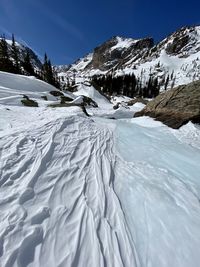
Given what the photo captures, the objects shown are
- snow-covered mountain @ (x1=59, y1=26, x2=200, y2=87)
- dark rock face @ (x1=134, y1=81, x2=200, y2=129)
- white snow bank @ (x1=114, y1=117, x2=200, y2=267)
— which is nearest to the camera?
white snow bank @ (x1=114, y1=117, x2=200, y2=267)

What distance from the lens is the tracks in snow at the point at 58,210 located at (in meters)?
2.06

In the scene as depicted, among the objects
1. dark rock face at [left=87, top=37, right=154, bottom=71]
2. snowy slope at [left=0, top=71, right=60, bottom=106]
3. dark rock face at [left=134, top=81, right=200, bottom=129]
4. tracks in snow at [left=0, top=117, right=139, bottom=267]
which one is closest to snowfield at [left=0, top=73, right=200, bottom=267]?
tracks in snow at [left=0, top=117, right=139, bottom=267]

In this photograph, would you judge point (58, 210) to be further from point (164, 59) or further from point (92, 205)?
point (164, 59)

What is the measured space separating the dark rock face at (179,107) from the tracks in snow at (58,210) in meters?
6.88

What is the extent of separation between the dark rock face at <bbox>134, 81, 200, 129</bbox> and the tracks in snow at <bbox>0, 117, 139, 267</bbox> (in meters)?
6.88

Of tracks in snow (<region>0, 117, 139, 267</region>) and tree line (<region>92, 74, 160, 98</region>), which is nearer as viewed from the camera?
tracks in snow (<region>0, 117, 139, 267</region>)

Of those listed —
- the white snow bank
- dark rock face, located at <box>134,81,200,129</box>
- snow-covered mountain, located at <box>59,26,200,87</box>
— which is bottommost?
the white snow bank

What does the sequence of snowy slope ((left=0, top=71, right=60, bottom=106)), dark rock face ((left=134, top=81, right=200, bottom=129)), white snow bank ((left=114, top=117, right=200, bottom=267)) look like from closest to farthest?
white snow bank ((left=114, top=117, right=200, bottom=267)) → dark rock face ((left=134, top=81, right=200, bottom=129)) → snowy slope ((left=0, top=71, right=60, bottom=106))

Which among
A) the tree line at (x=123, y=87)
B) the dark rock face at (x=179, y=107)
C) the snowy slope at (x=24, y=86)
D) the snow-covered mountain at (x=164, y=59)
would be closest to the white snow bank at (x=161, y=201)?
the dark rock face at (x=179, y=107)

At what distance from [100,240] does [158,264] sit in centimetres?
80

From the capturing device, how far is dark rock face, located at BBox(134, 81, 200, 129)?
9531 millimetres

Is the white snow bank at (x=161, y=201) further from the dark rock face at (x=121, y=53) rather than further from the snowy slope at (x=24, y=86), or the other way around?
the dark rock face at (x=121, y=53)

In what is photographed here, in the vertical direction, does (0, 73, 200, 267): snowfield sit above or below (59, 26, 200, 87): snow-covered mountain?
below

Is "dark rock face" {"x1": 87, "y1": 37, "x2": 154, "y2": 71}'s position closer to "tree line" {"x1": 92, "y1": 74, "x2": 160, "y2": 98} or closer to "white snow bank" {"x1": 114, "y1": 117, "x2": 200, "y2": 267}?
"tree line" {"x1": 92, "y1": 74, "x2": 160, "y2": 98}
